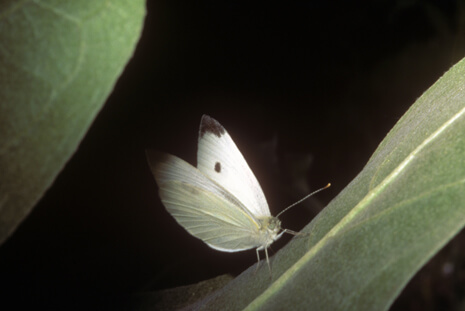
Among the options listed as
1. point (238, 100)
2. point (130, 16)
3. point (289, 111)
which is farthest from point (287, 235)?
point (130, 16)

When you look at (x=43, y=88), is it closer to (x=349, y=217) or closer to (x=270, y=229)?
(x=349, y=217)

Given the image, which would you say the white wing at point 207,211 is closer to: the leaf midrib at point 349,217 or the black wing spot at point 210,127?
the black wing spot at point 210,127

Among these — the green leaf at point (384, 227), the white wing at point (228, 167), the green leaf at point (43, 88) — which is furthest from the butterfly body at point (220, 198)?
the green leaf at point (43, 88)

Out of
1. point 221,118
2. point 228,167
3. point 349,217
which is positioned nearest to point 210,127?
point 221,118

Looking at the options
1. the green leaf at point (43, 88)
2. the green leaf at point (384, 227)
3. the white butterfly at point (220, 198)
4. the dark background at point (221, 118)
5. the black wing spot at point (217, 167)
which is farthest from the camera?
the black wing spot at point (217, 167)

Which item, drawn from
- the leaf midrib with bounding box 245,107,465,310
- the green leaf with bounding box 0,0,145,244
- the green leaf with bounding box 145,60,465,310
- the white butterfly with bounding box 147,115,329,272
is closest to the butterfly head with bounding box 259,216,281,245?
→ the white butterfly with bounding box 147,115,329,272

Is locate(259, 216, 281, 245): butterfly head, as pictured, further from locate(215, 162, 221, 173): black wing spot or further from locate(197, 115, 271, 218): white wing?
locate(215, 162, 221, 173): black wing spot

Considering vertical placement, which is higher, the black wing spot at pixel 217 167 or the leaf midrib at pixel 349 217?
the black wing spot at pixel 217 167
